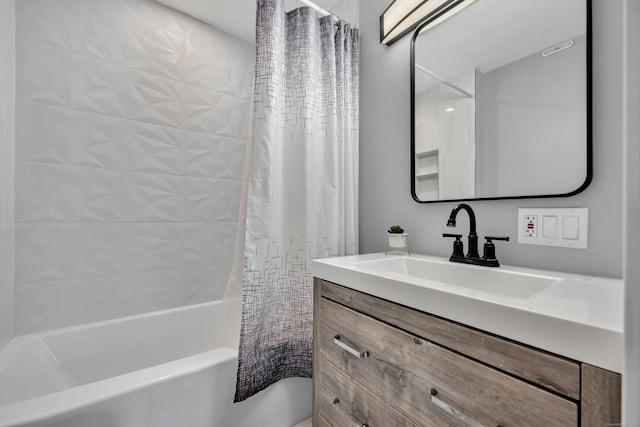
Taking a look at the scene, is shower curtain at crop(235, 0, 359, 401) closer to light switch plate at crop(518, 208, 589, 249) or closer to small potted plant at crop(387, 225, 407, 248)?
small potted plant at crop(387, 225, 407, 248)

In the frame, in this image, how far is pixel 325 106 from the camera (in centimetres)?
150

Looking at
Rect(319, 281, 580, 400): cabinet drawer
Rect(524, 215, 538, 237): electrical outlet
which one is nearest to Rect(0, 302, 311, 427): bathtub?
Rect(319, 281, 580, 400): cabinet drawer

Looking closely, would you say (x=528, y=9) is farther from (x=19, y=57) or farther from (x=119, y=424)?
(x=19, y=57)

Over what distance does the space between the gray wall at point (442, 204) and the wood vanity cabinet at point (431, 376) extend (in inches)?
22.3

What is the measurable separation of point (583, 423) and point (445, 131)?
1.08 metres

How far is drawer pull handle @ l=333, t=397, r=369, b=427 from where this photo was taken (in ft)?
2.97

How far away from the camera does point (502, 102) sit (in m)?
1.06

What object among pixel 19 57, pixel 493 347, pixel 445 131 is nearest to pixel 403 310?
pixel 493 347

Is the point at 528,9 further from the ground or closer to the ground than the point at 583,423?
further from the ground

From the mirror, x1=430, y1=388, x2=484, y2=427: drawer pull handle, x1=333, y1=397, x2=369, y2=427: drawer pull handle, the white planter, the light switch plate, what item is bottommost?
x1=333, y1=397, x2=369, y2=427: drawer pull handle

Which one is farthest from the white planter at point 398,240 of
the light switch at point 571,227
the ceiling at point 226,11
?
the ceiling at point 226,11

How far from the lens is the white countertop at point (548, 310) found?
45 centimetres

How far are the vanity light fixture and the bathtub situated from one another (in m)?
→ 1.73

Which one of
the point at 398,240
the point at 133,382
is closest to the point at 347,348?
the point at 398,240
